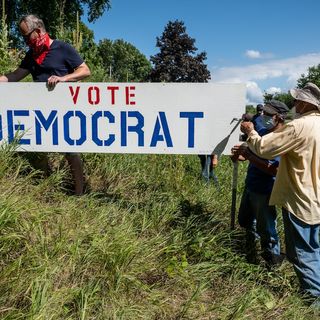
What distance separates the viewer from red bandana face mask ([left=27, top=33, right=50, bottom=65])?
11.8ft

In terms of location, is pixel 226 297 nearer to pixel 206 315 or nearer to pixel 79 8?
pixel 206 315

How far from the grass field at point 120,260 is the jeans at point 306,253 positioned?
17cm

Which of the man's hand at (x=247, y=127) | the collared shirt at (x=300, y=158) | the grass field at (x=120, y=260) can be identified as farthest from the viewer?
the man's hand at (x=247, y=127)

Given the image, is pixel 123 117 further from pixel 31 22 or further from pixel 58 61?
pixel 31 22

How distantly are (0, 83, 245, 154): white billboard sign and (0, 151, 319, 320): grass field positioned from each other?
0.39 metres

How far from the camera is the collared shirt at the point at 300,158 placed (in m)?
2.88

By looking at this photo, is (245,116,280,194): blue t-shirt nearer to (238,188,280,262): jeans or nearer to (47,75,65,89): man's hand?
(238,188,280,262): jeans

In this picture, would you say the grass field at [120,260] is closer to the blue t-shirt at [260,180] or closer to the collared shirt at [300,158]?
the blue t-shirt at [260,180]

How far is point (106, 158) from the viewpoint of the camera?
473 centimetres

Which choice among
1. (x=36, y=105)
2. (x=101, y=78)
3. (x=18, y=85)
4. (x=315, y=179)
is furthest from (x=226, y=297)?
(x=101, y=78)

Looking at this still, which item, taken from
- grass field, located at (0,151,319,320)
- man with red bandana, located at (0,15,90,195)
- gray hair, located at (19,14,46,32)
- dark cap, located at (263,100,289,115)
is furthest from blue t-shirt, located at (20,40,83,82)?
dark cap, located at (263,100,289,115)

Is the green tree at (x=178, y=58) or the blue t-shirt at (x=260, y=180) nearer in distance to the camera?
the blue t-shirt at (x=260, y=180)

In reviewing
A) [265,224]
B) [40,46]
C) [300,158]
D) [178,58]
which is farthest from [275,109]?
[178,58]

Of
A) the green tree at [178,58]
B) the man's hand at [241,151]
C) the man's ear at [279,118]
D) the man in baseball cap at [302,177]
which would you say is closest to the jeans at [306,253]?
the man in baseball cap at [302,177]
